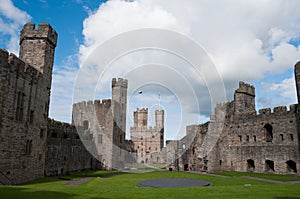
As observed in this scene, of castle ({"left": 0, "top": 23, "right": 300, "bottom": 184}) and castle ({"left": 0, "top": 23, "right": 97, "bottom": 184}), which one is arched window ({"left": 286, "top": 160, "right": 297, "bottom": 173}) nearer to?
castle ({"left": 0, "top": 23, "right": 300, "bottom": 184})

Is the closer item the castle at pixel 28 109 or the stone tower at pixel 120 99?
the castle at pixel 28 109

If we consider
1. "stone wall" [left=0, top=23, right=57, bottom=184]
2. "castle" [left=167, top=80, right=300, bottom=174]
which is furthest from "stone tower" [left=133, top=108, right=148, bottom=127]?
"stone wall" [left=0, top=23, right=57, bottom=184]

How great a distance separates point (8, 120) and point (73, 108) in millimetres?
26121

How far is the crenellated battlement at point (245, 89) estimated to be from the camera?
3180cm

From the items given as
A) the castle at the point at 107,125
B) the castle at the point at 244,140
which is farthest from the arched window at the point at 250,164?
the castle at the point at 107,125

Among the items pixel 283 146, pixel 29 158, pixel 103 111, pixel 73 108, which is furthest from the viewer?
pixel 73 108

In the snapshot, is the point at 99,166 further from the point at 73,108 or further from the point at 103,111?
the point at 73,108

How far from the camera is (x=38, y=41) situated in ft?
72.0

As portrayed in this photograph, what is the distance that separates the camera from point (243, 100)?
3162cm

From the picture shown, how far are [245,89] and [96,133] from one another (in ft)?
77.0

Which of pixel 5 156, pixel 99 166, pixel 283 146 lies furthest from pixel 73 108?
pixel 283 146

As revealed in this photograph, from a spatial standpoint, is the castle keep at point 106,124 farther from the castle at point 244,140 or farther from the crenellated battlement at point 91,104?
the castle at point 244,140

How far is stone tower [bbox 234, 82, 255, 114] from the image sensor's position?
31609 mm

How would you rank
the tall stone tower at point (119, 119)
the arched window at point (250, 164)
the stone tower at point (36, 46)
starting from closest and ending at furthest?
the stone tower at point (36, 46), the arched window at point (250, 164), the tall stone tower at point (119, 119)
